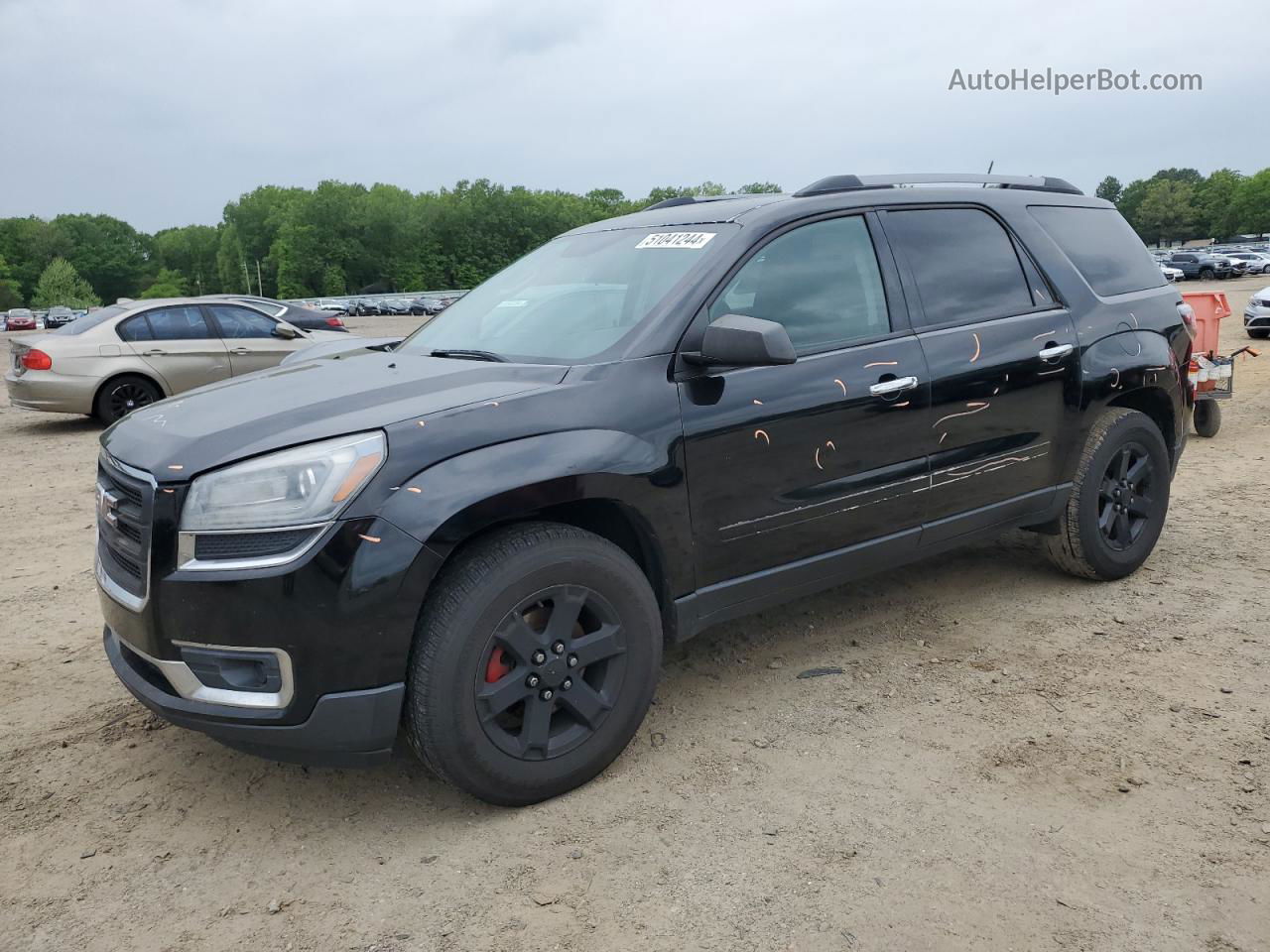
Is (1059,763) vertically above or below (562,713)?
below

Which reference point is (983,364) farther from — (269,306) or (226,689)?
(269,306)

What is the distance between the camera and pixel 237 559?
2.64m

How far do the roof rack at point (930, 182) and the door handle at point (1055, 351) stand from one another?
2.69 feet

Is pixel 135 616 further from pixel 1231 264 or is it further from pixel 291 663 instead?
pixel 1231 264

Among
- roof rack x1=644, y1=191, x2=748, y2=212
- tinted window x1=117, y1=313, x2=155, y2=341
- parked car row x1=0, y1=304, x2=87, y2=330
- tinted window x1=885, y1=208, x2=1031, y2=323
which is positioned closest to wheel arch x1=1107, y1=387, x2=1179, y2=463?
tinted window x1=885, y1=208, x2=1031, y2=323

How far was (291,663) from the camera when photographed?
263cm

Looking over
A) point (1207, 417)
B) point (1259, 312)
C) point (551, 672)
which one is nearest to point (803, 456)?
point (551, 672)

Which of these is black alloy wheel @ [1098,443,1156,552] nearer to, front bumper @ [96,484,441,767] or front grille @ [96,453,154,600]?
front bumper @ [96,484,441,767]

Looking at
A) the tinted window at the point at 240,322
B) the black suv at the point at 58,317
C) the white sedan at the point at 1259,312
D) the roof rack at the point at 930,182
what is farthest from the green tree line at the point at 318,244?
the roof rack at the point at 930,182

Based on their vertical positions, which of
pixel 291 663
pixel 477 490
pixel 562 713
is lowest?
pixel 562 713

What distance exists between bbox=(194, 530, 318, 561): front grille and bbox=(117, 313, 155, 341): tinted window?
9.29m

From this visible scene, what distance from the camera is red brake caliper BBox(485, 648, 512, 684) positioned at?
2.85 m

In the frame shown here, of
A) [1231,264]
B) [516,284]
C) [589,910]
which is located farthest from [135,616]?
[1231,264]

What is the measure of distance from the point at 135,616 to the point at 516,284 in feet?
6.47
